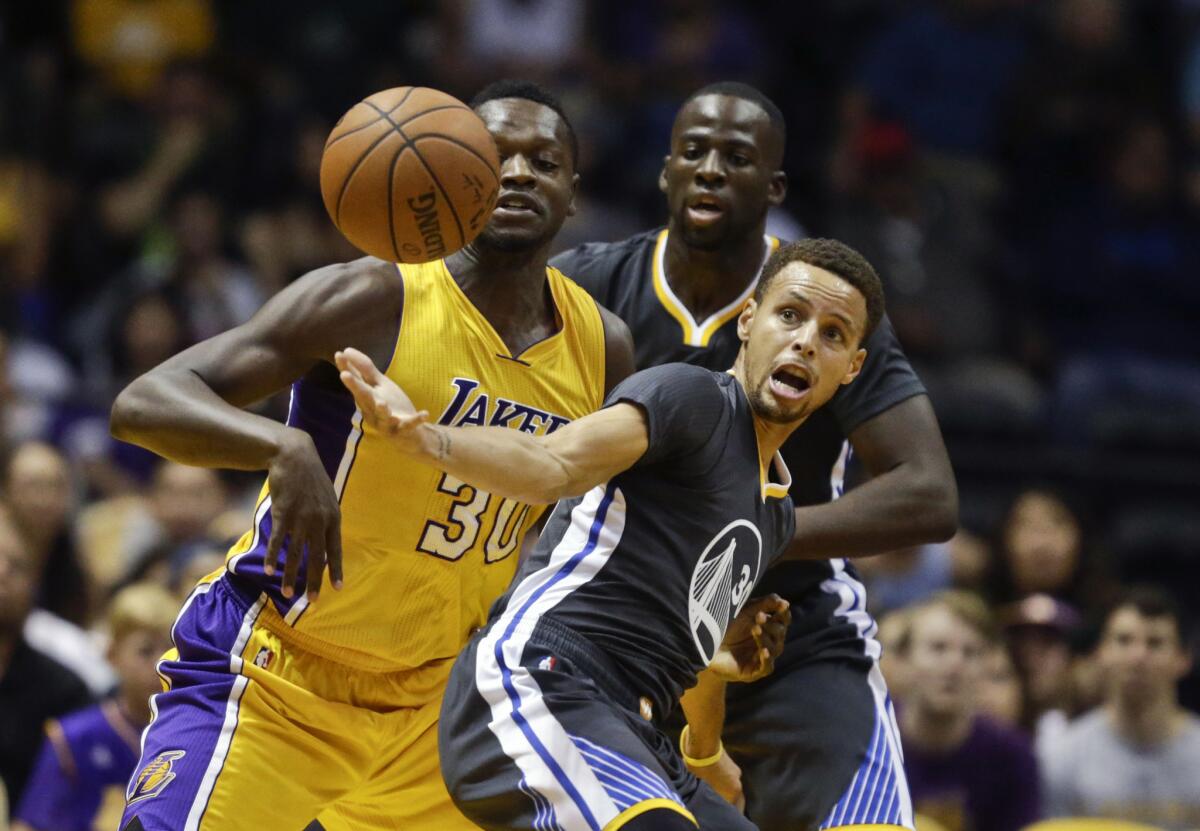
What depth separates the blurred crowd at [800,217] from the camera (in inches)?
382

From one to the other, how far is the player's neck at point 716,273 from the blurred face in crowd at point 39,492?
15.5ft

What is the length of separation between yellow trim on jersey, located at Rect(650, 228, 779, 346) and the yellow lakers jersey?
84cm

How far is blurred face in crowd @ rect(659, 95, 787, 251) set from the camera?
18.5 ft

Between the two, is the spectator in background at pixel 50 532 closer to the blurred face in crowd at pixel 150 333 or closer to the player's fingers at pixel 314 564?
the blurred face in crowd at pixel 150 333

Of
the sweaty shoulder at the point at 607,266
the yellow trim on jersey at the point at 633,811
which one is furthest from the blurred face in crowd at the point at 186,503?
the yellow trim on jersey at the point at 633,811

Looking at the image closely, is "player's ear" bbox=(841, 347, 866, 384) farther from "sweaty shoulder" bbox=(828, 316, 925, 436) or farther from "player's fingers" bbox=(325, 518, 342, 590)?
"player's fingers" bbox=(325, 518, 342, 590)

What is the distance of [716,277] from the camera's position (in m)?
5.71

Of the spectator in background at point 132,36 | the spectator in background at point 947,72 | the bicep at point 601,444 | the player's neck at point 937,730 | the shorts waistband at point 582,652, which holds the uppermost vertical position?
the spectator in background at point 947,72

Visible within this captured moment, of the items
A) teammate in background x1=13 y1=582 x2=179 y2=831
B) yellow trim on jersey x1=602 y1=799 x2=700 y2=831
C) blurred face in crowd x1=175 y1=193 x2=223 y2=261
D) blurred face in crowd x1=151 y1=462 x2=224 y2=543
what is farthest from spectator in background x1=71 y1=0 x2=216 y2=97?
yellow trim on jersey x1=602 y1=799 x2=700 y2=831

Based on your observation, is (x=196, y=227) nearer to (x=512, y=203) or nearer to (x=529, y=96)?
(x=529, y=96)

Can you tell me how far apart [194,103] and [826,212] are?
4.10 meters

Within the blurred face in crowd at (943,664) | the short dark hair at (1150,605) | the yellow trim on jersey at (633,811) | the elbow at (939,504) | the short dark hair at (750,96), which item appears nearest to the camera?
the yellow trim on jersey at (633,811)

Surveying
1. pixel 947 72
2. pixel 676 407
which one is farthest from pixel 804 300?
pixel 947 72

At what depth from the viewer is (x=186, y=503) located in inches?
383
